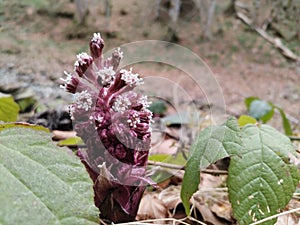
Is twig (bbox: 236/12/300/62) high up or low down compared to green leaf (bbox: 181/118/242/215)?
up

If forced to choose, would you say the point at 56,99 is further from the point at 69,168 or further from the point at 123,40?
the point at 123,40

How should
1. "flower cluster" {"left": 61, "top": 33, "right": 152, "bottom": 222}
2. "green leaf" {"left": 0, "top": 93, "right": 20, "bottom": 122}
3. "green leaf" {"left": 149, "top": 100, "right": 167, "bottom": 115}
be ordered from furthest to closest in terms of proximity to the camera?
"green leaf" {"left": 149, "top": 100, "right": 167, "bottom": 115}
"green leaf" {"left": 0, "top": 93, "right": 20, "bottom": 122}
"flower cluster" {"left": 61, "top": 33, "right": 152, "bottom": 222}

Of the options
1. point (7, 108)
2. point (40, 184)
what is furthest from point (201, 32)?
point (40, 184)

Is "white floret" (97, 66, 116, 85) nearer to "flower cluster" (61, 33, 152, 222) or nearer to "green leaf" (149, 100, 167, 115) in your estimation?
"flower cluster" (61, 33, 152, 222)

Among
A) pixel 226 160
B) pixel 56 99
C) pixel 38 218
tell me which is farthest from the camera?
pixel 56 99

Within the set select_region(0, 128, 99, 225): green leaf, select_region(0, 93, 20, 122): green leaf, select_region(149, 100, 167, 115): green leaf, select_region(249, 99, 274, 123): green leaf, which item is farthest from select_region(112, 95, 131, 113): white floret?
select_region(149, 100, 167, 115): green leaf

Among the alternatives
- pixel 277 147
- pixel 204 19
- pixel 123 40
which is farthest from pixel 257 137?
pixel 204 19

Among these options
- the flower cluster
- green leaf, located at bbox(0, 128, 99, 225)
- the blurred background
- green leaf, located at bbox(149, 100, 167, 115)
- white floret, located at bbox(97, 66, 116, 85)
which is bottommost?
green leaf, located at bbox(0, 128, 99, 225)
